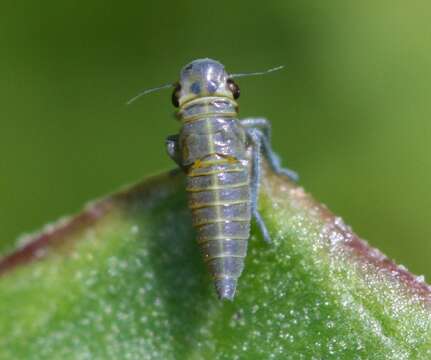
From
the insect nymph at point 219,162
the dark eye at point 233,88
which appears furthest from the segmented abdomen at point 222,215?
the dark eye at point 233,88

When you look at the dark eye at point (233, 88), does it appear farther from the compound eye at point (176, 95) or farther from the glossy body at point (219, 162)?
the compound eye at point (176, 95)

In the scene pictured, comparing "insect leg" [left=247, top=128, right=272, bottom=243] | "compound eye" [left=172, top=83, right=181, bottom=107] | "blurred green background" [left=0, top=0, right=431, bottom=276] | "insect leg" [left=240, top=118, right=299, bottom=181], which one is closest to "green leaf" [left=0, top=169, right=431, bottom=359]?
"insect leg" [left=247, top=128, right=272, bottom=243]

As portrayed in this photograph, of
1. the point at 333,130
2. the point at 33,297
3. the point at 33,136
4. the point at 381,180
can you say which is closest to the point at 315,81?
the point at 333,130

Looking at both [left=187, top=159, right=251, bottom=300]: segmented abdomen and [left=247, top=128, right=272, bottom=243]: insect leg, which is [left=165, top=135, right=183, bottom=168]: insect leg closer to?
[left=187, top=159, right=251, bottom=300]: segmented abdomen

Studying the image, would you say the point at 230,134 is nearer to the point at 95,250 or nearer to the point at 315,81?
the point at 95,250

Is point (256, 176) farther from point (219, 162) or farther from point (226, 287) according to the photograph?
point (226, 287)

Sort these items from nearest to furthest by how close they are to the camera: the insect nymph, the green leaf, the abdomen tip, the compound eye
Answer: the green leaf, the abdomen tip, the insect nymph, the compound eye

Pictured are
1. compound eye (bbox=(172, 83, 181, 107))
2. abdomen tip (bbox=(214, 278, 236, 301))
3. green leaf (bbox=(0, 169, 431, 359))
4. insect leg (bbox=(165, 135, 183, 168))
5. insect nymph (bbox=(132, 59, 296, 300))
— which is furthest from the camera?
compound eye (bbox=(172, 83, 181, 107))
